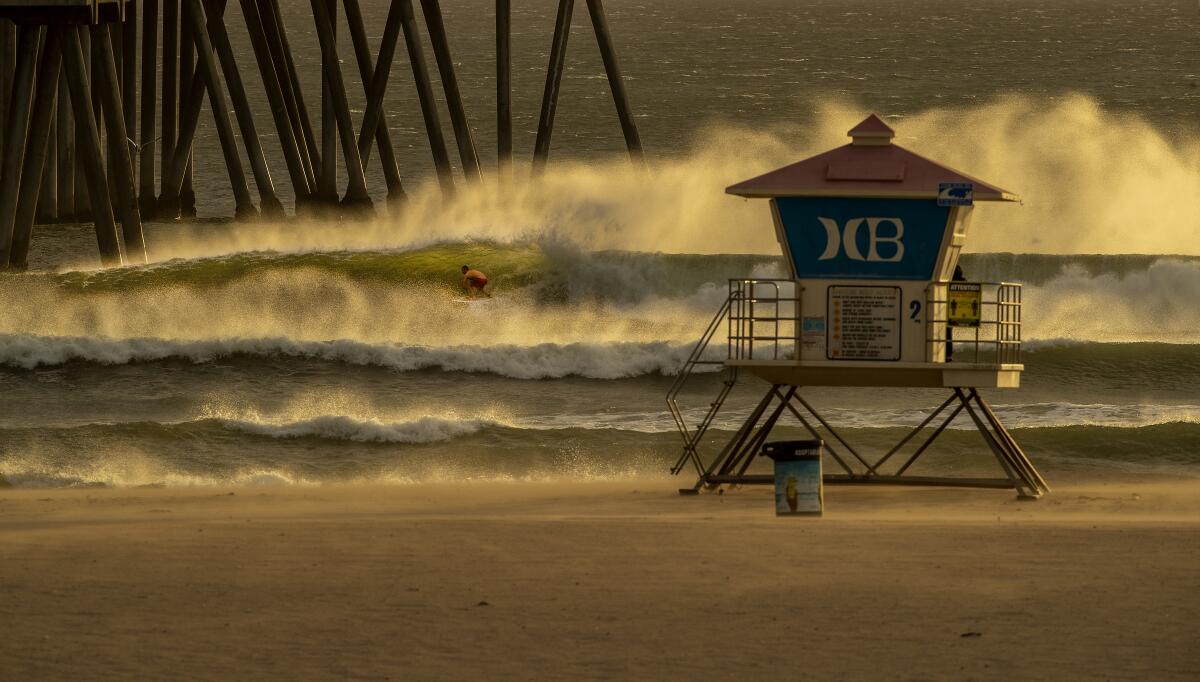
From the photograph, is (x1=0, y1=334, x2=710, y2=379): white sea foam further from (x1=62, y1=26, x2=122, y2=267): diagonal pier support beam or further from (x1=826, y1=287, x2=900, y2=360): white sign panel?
(x1=826, y1=287, x2=900, y2=360): white sign panel

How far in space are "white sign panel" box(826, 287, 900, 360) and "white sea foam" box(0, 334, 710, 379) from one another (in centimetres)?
933

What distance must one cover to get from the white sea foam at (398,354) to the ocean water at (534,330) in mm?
35

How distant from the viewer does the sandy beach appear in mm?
8609

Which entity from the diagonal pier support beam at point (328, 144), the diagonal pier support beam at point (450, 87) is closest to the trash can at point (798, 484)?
the diagonal pier support beam at point (450, 87)

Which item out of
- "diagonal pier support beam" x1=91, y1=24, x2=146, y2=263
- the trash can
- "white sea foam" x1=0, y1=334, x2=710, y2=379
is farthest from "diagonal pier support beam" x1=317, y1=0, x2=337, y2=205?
the trash can

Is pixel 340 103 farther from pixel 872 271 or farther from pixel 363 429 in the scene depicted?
pixel 872 271

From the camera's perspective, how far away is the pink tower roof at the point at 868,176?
13328 mm

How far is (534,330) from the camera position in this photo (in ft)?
85.8

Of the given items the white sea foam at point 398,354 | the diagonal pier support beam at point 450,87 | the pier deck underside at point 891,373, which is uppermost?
the diagonal pier support beam at point 450,87

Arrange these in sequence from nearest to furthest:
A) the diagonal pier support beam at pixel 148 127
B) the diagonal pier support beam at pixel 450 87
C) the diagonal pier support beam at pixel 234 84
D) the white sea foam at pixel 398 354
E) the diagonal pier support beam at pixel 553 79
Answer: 1. the white sea foam at pixel 398 354
2. the diagonal pier support beam at pixel 234 84
3. the diagonal pier support beam at pixel 553 79
4. the diagonal pier support beam at pixel 450 87
5. the diagonal pier support beam at pixel 148 127

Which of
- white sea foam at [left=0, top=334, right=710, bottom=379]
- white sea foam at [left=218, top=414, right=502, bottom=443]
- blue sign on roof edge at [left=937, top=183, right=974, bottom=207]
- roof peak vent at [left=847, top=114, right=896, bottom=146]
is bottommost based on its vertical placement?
white sea foam at [left=218, top=414, right=502, bottom=443]

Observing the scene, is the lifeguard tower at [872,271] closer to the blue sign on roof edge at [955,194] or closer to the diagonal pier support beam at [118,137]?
the blue sign on roof edge at [955,194]

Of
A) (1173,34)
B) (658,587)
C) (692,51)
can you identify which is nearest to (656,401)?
(658,587)

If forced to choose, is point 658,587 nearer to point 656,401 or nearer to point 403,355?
point 656,401
